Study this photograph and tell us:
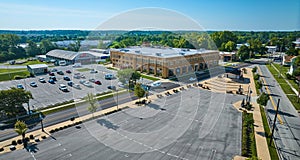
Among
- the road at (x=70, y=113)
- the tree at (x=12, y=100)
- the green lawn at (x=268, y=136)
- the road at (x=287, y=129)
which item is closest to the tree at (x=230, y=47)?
the road at (x=287, y=129)

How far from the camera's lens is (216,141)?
22.9 meters

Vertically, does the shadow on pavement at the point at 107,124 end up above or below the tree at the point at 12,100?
below

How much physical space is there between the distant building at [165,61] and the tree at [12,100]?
33813 mm

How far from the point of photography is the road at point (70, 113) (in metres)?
25.1

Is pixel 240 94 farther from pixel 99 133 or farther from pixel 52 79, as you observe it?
pixel 52 79

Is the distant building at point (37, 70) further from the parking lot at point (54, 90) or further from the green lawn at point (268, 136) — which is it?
the green lawn at point (268, 136)

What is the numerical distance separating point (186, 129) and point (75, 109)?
1840 cm

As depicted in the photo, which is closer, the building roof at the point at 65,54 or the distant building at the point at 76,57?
the distant building at the point at 76,57

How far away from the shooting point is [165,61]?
172 feet

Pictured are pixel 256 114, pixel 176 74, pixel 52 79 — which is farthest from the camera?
pixel 176 74

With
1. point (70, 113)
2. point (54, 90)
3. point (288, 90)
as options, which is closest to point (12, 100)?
point (70, 113)

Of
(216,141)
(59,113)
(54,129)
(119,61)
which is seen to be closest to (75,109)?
(59,113)

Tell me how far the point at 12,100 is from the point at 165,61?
3497 centimetres

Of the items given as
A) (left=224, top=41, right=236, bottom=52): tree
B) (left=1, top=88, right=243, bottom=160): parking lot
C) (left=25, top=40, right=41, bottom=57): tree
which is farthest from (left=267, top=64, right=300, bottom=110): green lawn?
(left=25, top=40, right=41, bottom=57): tree
